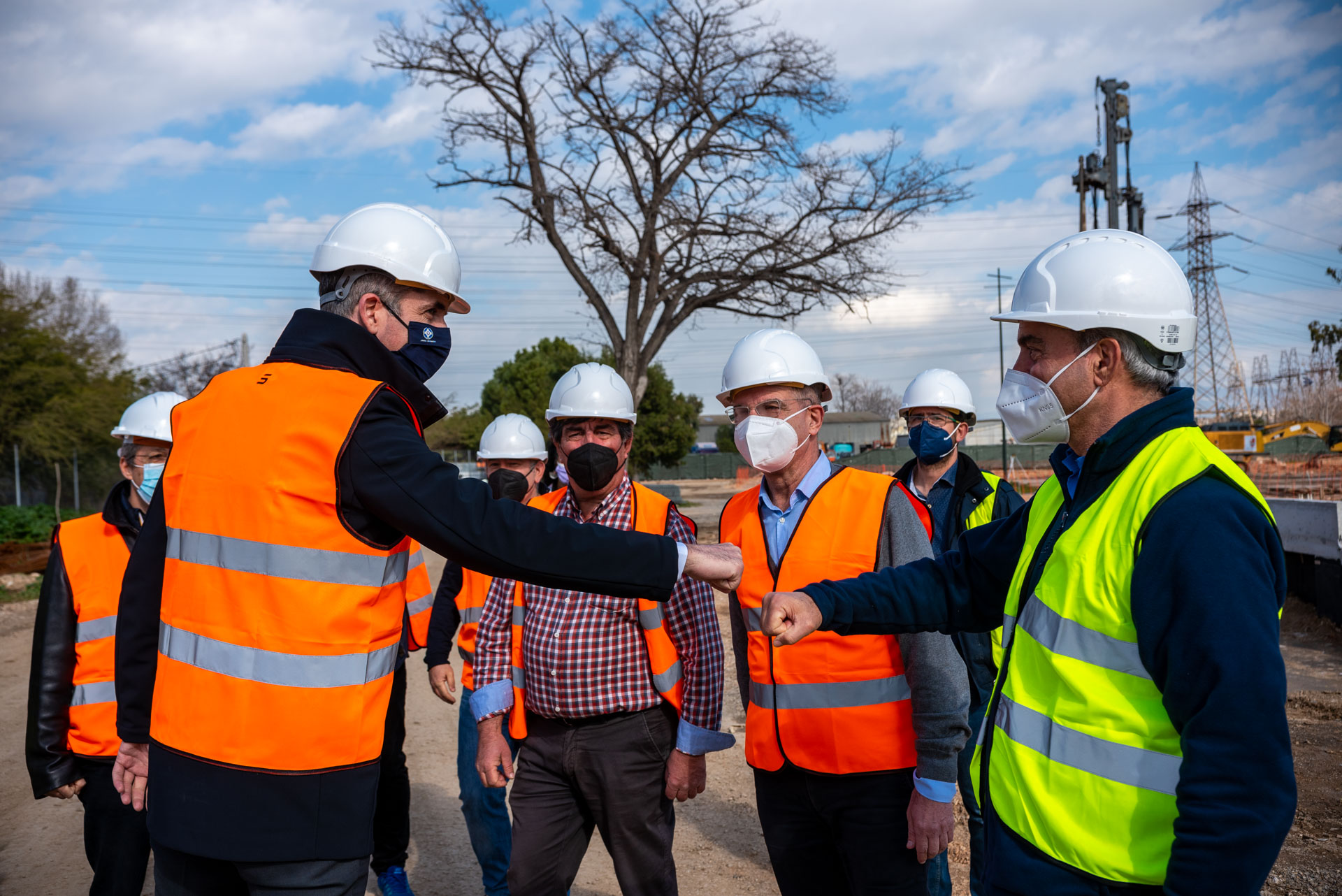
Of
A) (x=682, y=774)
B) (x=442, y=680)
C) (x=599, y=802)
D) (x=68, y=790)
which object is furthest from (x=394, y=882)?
(x=682, y=774)

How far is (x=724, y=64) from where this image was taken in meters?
18.9

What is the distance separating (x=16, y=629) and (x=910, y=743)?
13.2 meters

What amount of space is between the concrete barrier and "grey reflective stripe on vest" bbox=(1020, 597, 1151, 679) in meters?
9.91

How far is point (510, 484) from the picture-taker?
18.1ft

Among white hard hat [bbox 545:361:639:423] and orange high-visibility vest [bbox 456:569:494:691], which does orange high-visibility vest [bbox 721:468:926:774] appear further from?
orange high-visibility vest [bbox 456:569:494:691]

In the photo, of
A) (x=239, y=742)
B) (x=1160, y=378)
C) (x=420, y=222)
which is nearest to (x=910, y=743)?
(x=1160, y=378)

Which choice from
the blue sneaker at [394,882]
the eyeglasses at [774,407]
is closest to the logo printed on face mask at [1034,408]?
the eyeglasses at [774,407]

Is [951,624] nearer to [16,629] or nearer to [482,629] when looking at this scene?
[482,629]

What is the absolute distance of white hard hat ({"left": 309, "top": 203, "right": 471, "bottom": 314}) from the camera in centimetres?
A: 252

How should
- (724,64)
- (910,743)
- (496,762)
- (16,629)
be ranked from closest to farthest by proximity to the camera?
1. (910,743)
2. (496,762)
3. (16,629)
4. (724,64)

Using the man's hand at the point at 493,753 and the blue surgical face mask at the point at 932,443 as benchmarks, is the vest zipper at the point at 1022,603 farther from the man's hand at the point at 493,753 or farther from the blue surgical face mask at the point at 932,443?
the blue surgical face mask at the point at 932,443

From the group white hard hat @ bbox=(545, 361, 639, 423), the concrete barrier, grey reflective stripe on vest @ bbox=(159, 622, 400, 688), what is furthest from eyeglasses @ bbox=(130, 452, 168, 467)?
the concrete barrier

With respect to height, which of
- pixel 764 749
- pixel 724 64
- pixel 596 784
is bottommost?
pixel 596 784

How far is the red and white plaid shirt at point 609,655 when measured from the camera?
132 inches
